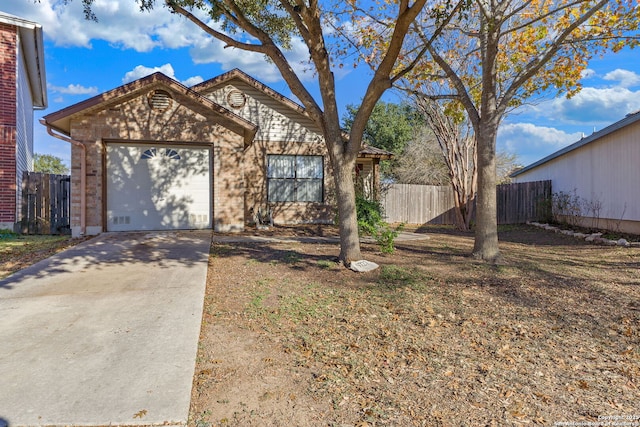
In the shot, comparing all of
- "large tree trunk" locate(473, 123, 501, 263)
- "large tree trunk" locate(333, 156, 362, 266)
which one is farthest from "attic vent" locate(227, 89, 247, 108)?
"large tree trunk" locate(473, 123, 501, 263)

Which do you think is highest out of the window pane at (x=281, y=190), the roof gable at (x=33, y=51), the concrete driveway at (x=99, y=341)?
the roof gable at (x=33, y=51)

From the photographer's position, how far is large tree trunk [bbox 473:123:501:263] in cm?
763

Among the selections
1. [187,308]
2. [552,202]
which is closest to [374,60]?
[187,308]

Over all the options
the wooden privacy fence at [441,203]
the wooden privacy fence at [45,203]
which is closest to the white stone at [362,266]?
the wooden privacy fence at [45,203]

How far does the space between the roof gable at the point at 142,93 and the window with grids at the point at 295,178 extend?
2817 mm

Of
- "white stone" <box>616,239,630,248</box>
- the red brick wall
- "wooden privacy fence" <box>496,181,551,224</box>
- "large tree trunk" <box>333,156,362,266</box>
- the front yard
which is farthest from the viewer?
"wooden privacy fence" <box>496,181,551,224</box>

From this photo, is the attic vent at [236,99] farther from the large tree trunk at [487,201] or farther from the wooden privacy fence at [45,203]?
the large tree trunk at [487,201]

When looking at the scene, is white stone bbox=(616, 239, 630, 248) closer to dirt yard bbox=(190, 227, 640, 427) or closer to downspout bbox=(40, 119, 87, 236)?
dirt yard bbox=(190, 227, 640, 427)

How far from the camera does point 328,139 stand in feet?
23.4

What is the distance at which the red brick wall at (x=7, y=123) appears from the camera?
12.4 meters

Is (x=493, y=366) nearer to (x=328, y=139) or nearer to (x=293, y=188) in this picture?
(x=328, y=139)

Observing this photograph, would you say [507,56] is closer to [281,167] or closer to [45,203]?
[281,167]

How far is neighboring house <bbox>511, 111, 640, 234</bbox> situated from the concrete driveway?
39.6ft

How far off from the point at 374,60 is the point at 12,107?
433 inches
